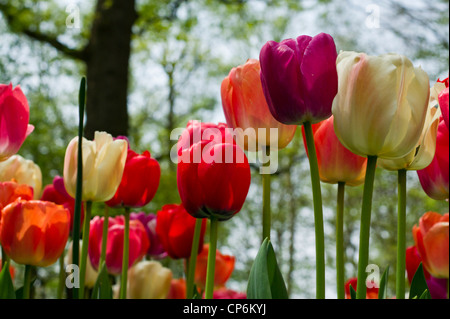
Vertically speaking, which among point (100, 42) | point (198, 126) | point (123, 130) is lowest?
point (198, 126)

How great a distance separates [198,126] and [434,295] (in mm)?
568

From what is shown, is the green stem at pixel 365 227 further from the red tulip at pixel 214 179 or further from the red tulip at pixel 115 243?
the red tulip at pixel 115 243

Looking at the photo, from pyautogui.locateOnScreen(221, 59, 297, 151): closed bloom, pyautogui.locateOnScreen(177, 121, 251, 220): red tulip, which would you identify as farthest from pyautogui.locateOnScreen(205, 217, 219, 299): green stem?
pyautogui.locateOnScreen(221, 59, 297, 151): closed bloom

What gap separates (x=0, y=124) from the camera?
25.6 inches

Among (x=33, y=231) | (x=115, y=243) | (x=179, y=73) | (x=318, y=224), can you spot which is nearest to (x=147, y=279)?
(x=115, y=243)

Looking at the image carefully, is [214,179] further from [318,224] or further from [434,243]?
[434,243]

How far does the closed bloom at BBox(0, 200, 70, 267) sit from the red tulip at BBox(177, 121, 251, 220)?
0.22m

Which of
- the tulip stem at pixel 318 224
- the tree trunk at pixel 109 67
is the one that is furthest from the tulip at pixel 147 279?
the tree trunk at pixel 109 67

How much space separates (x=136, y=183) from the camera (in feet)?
2.73

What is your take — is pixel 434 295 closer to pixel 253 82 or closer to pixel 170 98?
pixel 253 82

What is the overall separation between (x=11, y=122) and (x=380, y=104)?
0.42m

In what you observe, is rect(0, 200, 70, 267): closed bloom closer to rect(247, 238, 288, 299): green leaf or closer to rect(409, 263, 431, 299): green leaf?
rect(247, 238, 288, 299): green leaf

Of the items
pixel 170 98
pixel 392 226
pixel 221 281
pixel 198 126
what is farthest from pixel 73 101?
pixel 198 126
